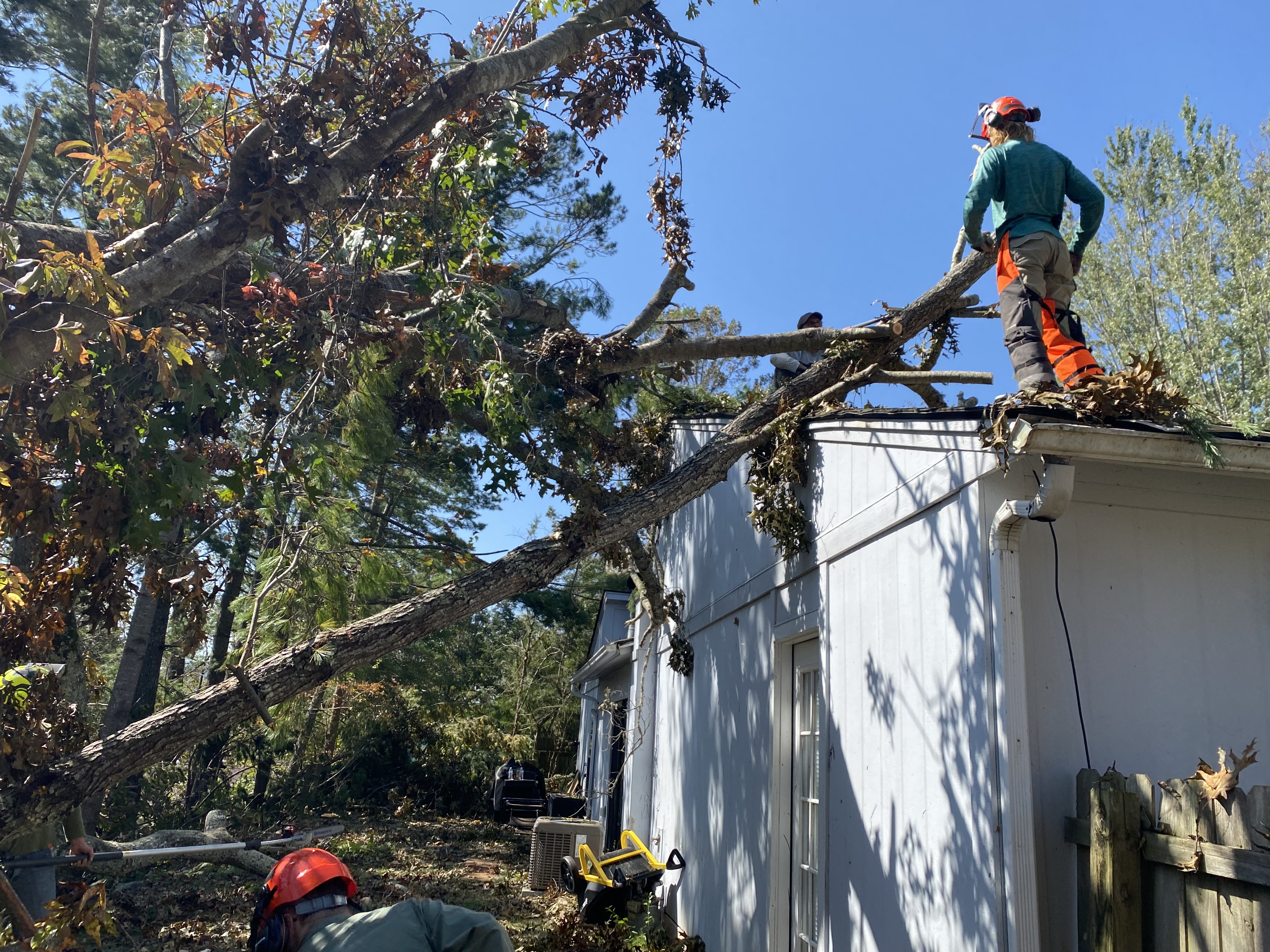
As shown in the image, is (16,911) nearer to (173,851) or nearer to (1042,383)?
(173,851)

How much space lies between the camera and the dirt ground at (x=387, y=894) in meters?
8.35

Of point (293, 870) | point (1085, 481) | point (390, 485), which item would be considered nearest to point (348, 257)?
point (293, 870)

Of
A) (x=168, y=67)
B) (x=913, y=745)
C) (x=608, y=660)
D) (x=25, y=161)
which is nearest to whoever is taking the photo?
(x=25, y=161)

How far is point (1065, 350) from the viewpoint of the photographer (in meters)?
4.13

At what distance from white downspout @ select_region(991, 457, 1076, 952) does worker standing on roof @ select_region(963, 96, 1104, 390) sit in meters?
1.02

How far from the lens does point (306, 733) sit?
17438mm

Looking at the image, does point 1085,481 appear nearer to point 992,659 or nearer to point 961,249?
point 992,659

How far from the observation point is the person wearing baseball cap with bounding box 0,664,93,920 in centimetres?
452

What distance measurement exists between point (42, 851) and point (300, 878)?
3.38 metres

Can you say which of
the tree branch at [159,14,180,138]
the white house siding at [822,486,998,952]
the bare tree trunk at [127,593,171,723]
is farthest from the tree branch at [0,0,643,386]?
the bare tree trunk at [127,593,171,723]

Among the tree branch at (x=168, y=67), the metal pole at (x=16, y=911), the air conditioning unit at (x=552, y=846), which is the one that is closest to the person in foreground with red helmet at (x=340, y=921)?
the metal pole at (x=16, y=911)

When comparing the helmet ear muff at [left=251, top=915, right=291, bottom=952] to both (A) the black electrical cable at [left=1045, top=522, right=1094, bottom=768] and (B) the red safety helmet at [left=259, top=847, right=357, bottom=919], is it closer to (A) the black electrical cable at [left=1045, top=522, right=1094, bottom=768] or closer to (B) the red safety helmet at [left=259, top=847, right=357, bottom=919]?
(B) the red safety helmet at [left=259, top=847, right=357, bottom=919]

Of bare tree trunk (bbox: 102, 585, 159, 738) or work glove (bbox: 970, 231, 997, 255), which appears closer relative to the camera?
work glove (bbox: 970, 231, 997, 255)

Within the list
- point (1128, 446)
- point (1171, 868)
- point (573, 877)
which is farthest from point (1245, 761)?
point (573, 877)
